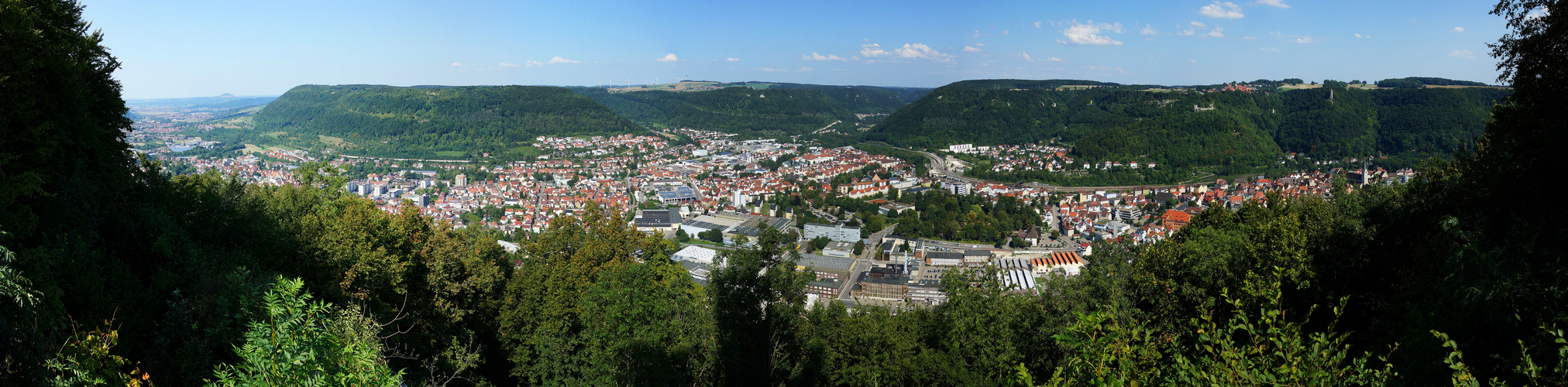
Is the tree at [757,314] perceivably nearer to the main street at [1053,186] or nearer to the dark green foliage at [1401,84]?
the main street at [1053,186]

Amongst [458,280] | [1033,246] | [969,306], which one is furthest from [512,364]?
[1033,246]

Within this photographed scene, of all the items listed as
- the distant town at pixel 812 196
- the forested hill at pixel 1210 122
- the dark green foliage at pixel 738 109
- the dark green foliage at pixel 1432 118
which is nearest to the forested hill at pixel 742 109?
the dark green foliage at pixel 738 109

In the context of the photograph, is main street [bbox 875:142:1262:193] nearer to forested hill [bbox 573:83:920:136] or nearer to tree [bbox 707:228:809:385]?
forested hill [bbox 573:83:920:136]

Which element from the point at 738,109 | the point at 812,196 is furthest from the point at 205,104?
the point at 812,196

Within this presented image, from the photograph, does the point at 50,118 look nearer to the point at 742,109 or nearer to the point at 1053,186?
the point at 1053,186

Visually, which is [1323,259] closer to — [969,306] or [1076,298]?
[1076,298]
